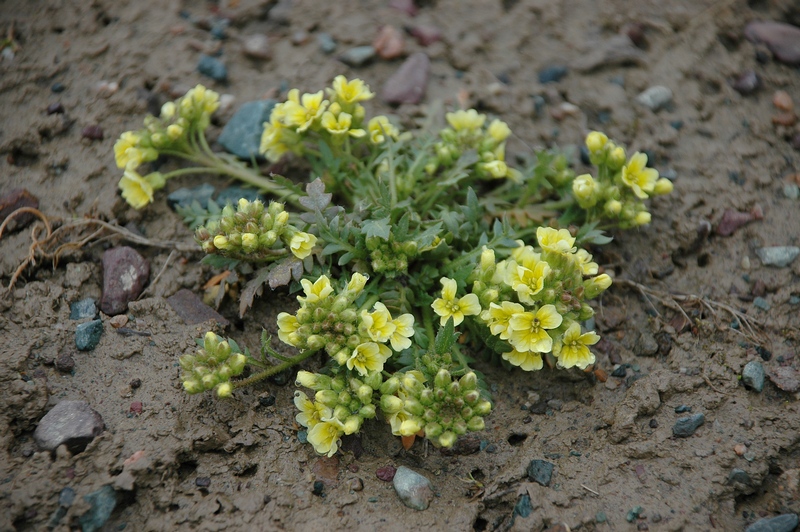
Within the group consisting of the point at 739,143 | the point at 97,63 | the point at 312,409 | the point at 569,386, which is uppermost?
the point at 97,63

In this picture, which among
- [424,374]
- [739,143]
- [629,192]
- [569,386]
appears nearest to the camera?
[424,374]

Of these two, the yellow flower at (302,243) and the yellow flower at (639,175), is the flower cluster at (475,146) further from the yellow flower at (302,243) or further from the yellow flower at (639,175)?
the yellow flower at (302,243)

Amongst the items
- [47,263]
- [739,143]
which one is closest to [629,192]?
[739,143]

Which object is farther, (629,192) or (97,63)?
(97,63)

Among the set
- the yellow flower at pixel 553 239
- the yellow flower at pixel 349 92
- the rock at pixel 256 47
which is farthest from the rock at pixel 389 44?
the yellow flower at pixel 553 239

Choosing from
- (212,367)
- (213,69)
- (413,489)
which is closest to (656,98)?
(213,69)

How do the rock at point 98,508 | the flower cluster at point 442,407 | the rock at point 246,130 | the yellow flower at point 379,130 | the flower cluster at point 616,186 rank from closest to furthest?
the rock at point 98,508, the flower cluster at point 442,407, the flower cluster at point 616,186, the yellow flower at point 379,130, the rock at point 246,130

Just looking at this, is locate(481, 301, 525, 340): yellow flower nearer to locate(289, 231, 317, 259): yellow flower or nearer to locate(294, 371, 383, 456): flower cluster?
locate(294, 371, 383, 456): flower cluster

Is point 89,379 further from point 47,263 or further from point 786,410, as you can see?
point 786,410
